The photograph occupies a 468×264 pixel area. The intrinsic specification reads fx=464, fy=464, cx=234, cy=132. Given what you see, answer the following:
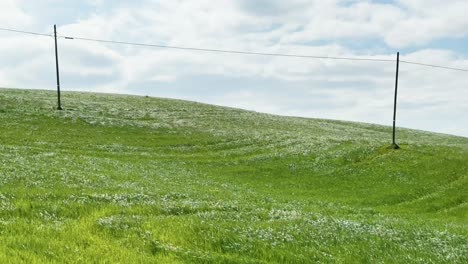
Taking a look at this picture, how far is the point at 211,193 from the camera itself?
33938 mm

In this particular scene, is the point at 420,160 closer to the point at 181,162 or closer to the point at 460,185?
the point at 460,185

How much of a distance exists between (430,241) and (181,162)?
36147 millimetres

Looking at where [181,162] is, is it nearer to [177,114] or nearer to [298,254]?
[298,254]

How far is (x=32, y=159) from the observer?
39.4m

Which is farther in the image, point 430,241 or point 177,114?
point 177,114

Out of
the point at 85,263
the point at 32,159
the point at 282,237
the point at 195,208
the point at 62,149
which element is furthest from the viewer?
the point at 62,149

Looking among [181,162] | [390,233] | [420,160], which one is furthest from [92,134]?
[390,233]

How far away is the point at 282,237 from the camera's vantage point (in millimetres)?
18938

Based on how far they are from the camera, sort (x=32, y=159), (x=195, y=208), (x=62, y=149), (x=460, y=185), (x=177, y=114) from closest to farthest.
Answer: (x=195, y=208)
(x=32, y=159)
(x=460, y=185)
(x=62, y=149)
(x=177, y=114)

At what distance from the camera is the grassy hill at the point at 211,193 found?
16.5m

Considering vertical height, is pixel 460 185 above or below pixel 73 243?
below

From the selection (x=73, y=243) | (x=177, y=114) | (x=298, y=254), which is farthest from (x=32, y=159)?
(x=177, y=114)

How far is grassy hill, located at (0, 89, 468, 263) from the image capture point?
16.5 metres

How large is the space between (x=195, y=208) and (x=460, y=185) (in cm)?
3181
